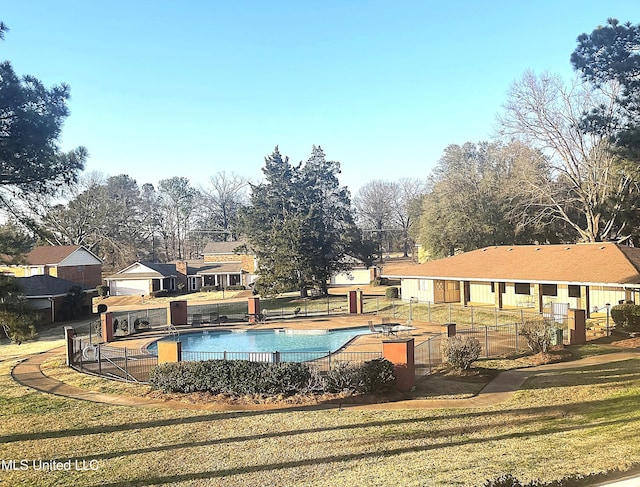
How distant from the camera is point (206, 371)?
51.7 ft

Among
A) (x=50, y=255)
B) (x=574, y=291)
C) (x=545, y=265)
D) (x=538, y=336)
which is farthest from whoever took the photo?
(x=50, y=255)

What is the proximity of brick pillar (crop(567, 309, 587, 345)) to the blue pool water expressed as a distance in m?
10.3

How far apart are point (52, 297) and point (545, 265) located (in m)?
33.7

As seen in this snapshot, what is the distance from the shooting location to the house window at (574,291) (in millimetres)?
28470

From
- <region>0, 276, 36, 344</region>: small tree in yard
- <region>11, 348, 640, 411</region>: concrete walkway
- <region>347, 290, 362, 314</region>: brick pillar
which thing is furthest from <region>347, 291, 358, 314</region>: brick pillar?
<region>0, 276, 36, 344</region>: small tree in yard

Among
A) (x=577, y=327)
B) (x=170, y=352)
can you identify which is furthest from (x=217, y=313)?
(x=577, y=327)

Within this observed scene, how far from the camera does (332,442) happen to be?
10797 millimetres

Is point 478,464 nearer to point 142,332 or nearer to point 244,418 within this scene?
point 244,418

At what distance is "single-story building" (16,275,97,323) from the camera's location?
35938mm

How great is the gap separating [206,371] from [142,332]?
15749 mm

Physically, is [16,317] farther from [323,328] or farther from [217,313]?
[217,313]

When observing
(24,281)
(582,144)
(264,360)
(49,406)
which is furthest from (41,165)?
(582,144)

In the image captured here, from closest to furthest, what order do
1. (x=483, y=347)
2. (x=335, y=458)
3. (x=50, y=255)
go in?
(x=335, y=458), (x=483, y=347), (x=50, y=255)

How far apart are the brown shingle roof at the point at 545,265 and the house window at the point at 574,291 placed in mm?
962
